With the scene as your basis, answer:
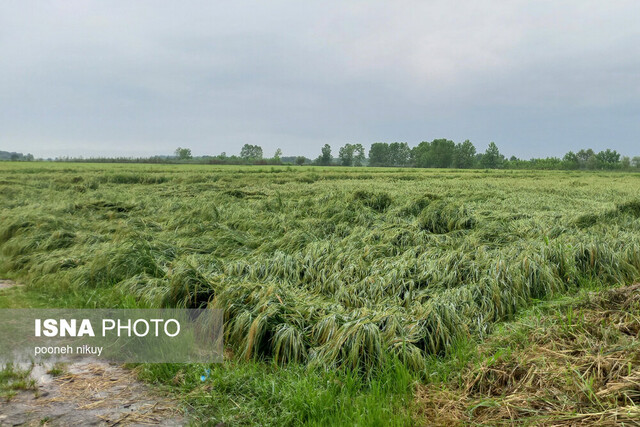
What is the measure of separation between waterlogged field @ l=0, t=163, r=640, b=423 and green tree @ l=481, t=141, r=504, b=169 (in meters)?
89.2

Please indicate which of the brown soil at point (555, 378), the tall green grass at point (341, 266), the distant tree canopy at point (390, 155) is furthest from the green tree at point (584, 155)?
the brown soil at point (555, 378)

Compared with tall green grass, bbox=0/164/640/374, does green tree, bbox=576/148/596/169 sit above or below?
above

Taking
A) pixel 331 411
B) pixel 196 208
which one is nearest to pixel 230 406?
pixel 331 411

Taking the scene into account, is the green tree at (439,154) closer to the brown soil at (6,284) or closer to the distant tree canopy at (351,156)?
the distant tree canopy at (351,156)

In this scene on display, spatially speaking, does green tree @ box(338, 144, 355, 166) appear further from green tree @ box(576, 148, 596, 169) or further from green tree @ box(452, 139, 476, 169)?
green tree @ box(576, 148, 596, 169)

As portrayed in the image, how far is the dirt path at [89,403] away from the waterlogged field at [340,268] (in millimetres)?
621

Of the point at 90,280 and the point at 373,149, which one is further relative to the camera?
the point at 373,149

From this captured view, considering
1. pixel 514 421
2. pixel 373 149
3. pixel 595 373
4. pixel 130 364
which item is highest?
pixel 373 149

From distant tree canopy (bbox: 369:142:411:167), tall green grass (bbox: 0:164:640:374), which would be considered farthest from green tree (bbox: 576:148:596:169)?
tall green grass (bbox: 0:164:640:374)

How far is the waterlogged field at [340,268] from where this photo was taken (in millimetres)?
3953

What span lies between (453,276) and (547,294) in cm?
113

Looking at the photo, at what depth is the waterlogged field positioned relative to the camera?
3.95 m

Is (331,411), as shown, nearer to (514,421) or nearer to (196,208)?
(514,421)

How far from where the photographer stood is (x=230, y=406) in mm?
3104
